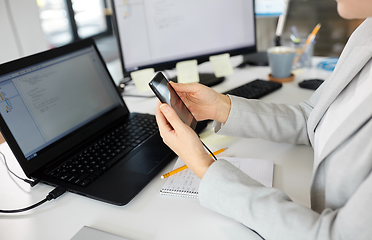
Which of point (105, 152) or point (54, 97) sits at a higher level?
point (54, 97)

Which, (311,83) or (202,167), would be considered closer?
(202,167)

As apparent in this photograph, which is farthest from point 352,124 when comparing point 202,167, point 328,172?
point 202,167

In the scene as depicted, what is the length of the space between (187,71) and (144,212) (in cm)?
A: 70

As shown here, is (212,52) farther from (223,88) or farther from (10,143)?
(10,143)

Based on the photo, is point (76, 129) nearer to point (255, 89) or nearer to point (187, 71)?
point (187, 71)

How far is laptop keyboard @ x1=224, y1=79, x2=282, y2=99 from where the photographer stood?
3.38ft

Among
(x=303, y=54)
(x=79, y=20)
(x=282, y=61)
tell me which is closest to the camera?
(x=282, y=61)

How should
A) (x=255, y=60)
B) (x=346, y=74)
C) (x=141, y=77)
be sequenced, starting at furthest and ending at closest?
(x=255, y=60), (x=141, y=77), (x=346, y=74)

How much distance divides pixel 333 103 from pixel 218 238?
0.33 m

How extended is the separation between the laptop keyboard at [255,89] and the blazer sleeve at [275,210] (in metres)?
0.54

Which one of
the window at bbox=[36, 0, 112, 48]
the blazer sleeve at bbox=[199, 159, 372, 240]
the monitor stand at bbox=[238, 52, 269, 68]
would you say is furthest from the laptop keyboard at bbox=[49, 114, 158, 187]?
the window at bbox=[36, 0, 112, 48]

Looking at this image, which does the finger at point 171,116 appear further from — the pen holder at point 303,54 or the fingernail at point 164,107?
the pen holder at point 303,54

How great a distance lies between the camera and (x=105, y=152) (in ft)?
2.36

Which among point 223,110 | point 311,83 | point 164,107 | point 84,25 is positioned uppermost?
point 164,107
